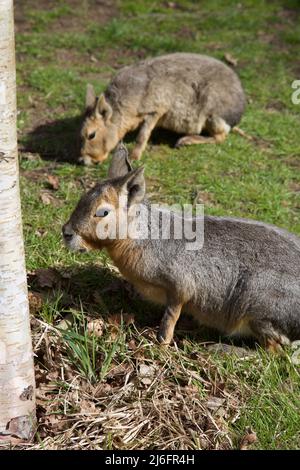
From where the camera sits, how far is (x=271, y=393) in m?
3.89

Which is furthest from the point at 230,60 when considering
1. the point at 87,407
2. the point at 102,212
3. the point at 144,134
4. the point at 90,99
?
the point at 87,407

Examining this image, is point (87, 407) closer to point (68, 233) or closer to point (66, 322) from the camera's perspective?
point (66, 322)

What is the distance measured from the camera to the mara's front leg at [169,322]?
435 cm

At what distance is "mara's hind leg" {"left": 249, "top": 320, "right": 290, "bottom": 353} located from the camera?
4250 millimetres

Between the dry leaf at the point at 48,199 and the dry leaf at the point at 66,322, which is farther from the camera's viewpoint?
the dry leaf at the point at 48,199

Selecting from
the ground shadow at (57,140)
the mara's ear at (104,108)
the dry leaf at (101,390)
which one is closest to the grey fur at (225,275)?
the dry leaf at (101,390)

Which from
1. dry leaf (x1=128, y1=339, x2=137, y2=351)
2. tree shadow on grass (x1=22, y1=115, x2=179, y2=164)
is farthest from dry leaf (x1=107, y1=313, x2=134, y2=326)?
tree shadow on grass (x1=22, y1=115, x2=179, y2=164)

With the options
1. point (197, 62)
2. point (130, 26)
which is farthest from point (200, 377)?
point (130, 26)

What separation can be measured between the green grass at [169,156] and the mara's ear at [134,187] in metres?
0.76

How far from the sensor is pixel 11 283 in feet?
11.0

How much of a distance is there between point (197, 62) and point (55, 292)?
3946 millimetres

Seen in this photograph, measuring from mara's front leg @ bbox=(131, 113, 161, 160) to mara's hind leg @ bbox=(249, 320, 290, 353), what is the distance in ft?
10.4

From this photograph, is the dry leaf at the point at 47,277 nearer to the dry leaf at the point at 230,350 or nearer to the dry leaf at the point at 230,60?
the dry leaf at the point at 230,350
